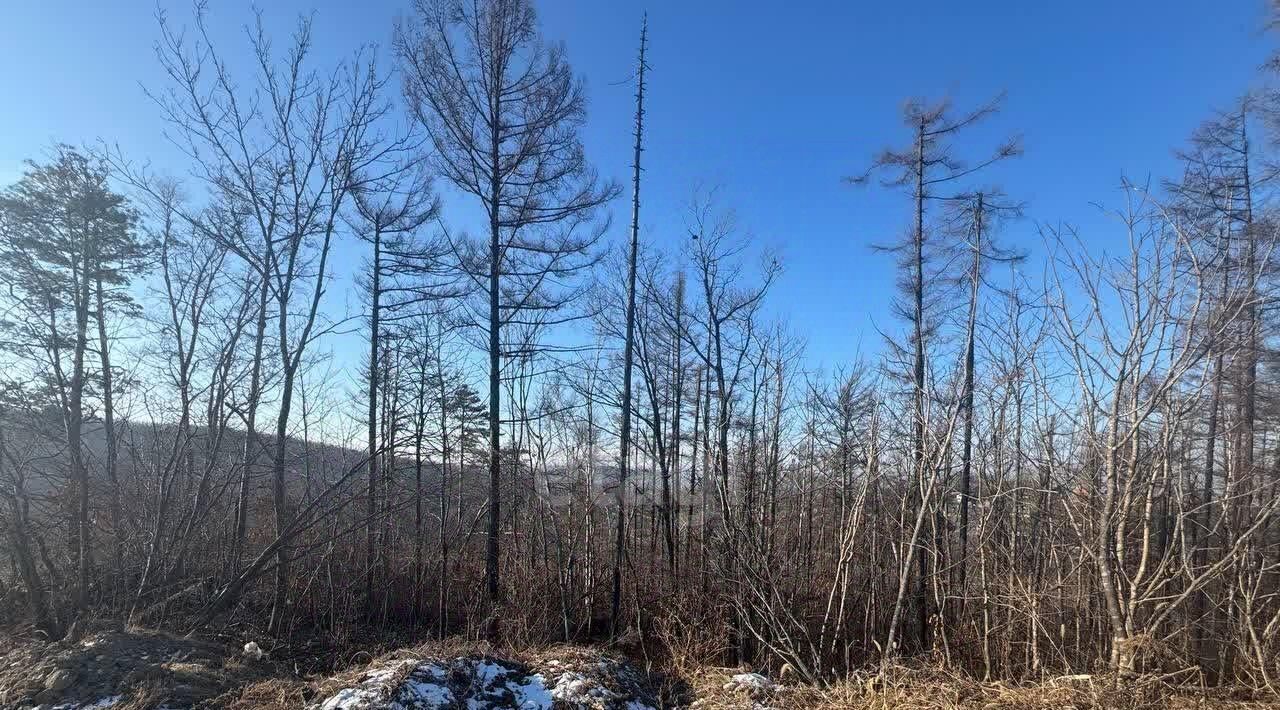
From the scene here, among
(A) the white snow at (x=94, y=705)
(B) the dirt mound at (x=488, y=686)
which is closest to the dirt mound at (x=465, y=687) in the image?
(B) the dirt mound at (x=488, y=686)

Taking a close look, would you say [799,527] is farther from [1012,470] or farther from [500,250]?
[500,250]

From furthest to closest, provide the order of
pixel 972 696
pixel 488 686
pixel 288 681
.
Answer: pixel 288 681 → pixel 488 686 → pixel 972 696

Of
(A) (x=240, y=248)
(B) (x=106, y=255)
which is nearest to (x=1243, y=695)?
(A) (x=240, y=248)

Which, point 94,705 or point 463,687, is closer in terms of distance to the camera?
point 94,705

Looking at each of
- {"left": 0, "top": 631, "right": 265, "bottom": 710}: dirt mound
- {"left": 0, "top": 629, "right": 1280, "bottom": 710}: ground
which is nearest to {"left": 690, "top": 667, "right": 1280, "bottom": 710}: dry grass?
{"left": 0, "top": 629, "right": 1280, "bottom": 710}: ground

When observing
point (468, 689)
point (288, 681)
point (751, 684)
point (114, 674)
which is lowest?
point (751, 684)

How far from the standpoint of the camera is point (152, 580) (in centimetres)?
749

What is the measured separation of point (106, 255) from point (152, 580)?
11.4m

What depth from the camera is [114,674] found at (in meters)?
5.16

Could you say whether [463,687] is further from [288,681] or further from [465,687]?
[288,681]

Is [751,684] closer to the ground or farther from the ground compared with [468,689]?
closer to the ground

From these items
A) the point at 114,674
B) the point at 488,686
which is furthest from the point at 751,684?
the point at 114,674

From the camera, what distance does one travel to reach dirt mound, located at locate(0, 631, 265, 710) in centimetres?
483

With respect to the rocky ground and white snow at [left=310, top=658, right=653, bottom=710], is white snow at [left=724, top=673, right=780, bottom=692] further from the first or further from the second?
white snow at [left=310, top=658, right=653, bottom=710]
